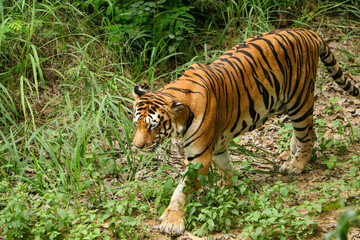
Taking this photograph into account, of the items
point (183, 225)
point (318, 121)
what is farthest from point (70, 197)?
point (318, 121)

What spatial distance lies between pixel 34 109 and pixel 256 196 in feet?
10.2

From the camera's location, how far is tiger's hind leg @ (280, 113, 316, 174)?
14.8 feet

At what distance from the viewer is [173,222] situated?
11.8 ft

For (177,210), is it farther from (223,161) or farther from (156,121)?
(223,161)

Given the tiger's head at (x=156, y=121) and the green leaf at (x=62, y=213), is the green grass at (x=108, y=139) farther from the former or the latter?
the tiger's head at (x=156, y=121)

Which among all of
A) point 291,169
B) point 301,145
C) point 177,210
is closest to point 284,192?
point 177,210

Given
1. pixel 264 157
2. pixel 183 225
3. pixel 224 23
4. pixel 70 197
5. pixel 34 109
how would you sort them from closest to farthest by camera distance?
pixel 183 225 → pixel 70 197 → pixel 264 157 → pixel 34 109 → pixel 224 23

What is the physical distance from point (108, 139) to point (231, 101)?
4.90 ft

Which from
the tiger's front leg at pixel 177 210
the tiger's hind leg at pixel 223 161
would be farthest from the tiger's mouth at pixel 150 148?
the tiger's hind leg at pixel 223 161

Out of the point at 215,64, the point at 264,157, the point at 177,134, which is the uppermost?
the point at 215,64

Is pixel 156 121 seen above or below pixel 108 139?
above

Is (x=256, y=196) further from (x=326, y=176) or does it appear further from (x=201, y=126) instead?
(x=326, y=176)

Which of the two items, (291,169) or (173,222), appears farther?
(291,169)

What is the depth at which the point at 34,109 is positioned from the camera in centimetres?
552
